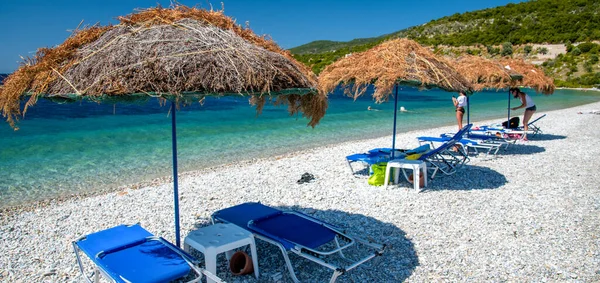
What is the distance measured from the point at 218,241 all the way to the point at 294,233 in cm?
69

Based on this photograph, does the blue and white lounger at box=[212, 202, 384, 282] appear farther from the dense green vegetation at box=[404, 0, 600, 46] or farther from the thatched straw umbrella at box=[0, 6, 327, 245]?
the dense green vegetation at box=[404, 0, 600, 46]

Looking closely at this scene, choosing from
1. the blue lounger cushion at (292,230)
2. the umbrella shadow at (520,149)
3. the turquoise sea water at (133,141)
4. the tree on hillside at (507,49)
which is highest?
the tree on hillside at (507,49)

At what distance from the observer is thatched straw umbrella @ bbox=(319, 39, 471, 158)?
19.4 ft

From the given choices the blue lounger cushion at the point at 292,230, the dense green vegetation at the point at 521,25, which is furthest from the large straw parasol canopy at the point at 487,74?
the dense green vegetation at the point at 521,25

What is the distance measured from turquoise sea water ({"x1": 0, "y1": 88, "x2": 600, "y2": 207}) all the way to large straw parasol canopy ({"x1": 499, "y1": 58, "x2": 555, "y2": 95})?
5.51 metres

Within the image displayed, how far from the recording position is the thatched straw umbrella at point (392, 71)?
591cm

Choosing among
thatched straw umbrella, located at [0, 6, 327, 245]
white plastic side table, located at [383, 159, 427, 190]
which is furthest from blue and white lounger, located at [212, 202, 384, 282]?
white plastic side table, located at [383, 159, 427, 190]

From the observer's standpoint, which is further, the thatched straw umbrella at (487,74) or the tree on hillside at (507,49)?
the tree on hillside at (507,49)

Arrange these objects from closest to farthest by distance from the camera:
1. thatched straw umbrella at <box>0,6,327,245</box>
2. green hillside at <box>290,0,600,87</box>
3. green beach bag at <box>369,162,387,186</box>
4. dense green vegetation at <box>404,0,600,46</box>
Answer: thatched straw umbrella at <box>0,6,327,245</box> → green beach bag at <box>369,162,387,186</box> → green hillside at <box>290,0,600,87</box> → dense green vegetation at <box>404,0,600,46</box>

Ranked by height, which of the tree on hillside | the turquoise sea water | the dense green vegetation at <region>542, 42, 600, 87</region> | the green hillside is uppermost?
the green hillside

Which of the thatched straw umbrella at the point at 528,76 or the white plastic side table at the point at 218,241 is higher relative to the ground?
the thatched straw umbrella at the point at 528,76

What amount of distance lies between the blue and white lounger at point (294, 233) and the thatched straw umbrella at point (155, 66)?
4.13ft

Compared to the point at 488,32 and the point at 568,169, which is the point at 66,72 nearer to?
the point at 568,169

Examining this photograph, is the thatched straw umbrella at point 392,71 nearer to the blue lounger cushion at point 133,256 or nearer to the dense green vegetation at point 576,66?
the blue lounger cushion at point 133,256
